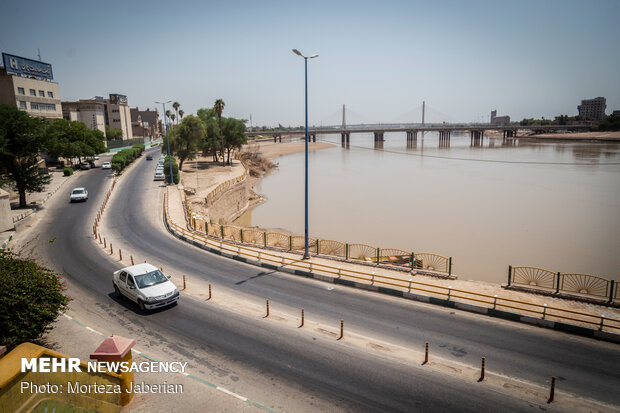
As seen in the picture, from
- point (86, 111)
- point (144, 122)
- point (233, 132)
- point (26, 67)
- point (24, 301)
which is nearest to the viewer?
point (24, 301)

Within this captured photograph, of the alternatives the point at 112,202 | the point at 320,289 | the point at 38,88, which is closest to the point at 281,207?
the point at 112,202

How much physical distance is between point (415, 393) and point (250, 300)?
775cm

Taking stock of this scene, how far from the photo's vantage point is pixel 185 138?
54719 millimetres

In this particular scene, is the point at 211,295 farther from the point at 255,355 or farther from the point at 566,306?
the point at 566,306

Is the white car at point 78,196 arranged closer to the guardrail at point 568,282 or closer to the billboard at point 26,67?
the guardrail at point 568,282

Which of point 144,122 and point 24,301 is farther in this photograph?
point 144,122

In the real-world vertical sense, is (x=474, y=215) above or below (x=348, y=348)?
below

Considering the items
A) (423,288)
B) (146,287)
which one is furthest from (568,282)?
(146,287)

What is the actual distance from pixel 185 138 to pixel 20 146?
26591 mm

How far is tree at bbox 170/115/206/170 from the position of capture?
54.3 metres

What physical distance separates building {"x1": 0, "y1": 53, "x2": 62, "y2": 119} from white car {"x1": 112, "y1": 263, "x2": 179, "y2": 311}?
201ft

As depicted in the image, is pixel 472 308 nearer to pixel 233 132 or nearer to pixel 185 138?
pixel 185 138

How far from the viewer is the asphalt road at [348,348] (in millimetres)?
8961

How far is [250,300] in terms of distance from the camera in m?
14.8
